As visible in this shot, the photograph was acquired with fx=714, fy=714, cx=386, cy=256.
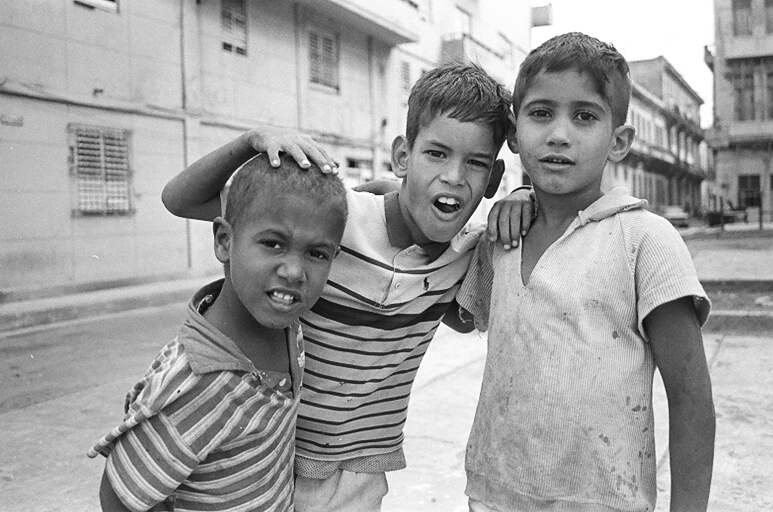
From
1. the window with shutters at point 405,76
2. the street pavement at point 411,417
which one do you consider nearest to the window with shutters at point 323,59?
the window with shutters at point 405,76

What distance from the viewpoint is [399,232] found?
1.62 m

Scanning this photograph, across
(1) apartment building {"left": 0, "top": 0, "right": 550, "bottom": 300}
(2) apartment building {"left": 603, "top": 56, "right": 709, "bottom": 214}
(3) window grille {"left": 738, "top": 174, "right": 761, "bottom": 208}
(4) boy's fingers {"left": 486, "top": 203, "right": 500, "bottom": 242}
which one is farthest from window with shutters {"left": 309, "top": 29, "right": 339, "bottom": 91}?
(3) window grille {"left": 738, "top": 174, "right": 761, "bottom": 208}

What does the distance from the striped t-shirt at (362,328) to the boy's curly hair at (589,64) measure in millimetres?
425

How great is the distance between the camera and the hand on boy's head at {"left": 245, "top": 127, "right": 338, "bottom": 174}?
1301 mm

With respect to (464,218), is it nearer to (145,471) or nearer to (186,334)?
(186,334)

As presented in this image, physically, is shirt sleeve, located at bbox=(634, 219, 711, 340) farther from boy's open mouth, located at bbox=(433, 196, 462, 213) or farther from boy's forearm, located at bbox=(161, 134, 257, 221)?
boy's forearm, located at bbox=(161, 134, 257, 221)

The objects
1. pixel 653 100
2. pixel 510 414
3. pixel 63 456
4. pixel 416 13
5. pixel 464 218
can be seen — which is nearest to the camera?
pixel 510 414

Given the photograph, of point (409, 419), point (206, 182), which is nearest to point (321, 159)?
point (206, 182)

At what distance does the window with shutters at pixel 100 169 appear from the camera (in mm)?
8742

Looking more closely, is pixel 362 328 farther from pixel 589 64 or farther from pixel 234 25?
pixel 234 25

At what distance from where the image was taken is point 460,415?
3789 mm

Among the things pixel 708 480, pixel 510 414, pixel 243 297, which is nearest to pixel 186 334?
pixel 243 297

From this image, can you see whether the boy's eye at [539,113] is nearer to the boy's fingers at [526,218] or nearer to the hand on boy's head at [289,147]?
the boy's fingers at [526,218]

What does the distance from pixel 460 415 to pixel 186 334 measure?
2.73m
